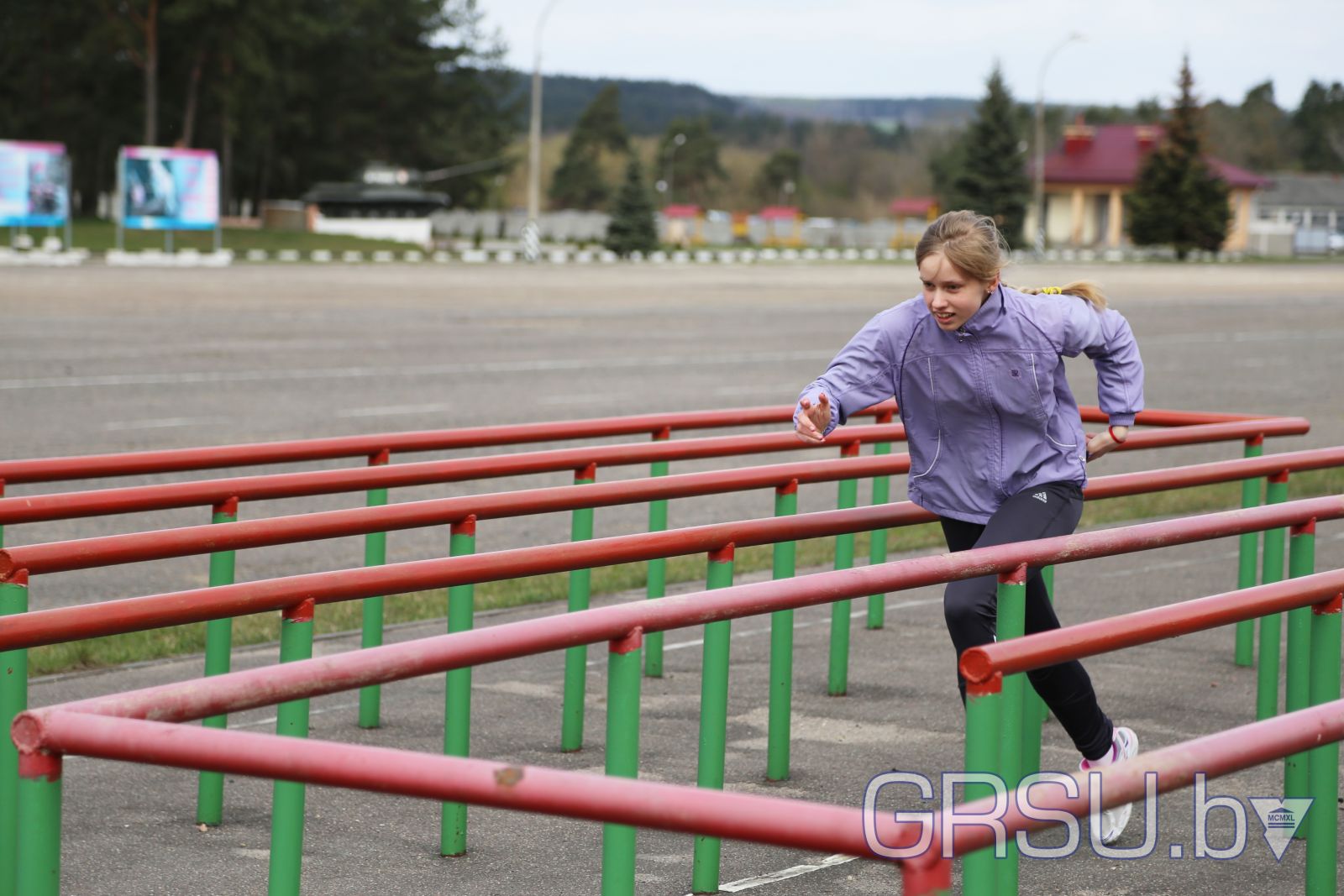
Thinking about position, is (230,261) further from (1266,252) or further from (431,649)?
(1266,252)

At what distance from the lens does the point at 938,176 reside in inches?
4503

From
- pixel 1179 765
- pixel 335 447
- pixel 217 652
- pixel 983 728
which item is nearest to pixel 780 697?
pixel 217 652

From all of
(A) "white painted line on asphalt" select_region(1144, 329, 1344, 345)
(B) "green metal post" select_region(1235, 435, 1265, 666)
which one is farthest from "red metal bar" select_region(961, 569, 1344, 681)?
(A) "white painted line on asphalt" select_region(1144, 329, 1344, 345)

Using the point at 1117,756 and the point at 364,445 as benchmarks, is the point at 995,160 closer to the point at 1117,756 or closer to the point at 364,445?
the point at 364,445

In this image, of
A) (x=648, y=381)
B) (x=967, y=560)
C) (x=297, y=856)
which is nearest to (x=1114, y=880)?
(x=967, y=560)

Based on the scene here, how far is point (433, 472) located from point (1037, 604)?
6.23 ft

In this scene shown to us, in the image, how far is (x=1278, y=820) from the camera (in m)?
→ 4.71

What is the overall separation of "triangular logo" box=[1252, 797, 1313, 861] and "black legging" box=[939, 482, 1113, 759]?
469mm

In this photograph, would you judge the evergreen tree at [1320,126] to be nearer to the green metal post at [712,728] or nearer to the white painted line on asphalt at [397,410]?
the white painted line on asphalt at [397,410]

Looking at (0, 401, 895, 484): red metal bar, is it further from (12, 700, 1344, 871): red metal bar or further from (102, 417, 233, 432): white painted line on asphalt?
(102, 417, 233, 432): white painted line on asphalt

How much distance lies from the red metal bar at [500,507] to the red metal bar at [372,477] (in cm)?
11

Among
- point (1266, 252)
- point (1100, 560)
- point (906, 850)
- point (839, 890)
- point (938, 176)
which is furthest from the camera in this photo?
point (938, 176)

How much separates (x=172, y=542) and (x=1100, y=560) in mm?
6347

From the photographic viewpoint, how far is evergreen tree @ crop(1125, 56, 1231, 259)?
7169 centimetres
